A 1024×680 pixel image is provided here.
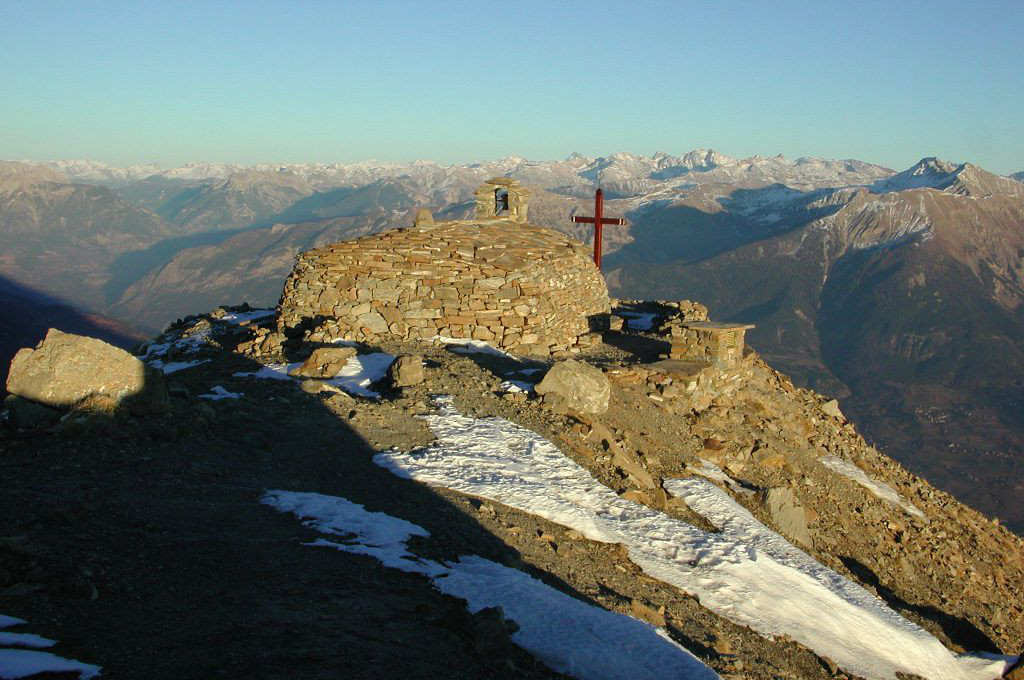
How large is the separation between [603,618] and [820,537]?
8040 millimetres

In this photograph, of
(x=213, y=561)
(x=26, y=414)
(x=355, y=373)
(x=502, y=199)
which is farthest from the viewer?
(x=502, y=199)

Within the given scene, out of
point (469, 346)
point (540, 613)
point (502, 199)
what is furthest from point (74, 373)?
point (502, 199)

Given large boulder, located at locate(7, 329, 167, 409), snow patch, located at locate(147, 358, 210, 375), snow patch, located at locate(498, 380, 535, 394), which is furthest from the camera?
snow patch, located at locate(147, 358, 210, 375)

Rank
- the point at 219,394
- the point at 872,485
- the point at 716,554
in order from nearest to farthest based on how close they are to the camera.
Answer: the point at 716,554, the point at 219,394, the point at 872,485

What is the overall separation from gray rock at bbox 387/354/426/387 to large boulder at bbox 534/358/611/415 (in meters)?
2.29

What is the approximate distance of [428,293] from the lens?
19.8 metres

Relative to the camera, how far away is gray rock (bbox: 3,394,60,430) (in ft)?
33.7

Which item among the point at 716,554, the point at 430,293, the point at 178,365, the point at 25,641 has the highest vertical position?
the point at 430,293

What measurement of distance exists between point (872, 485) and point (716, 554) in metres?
8.67

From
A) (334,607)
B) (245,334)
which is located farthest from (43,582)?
(245,334)

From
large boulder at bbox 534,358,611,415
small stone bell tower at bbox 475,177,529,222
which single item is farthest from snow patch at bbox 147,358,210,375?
small stone bell tower at bbox 475,177,529,222

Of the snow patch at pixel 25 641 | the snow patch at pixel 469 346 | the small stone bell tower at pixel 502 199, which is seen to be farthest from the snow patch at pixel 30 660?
the small stone bell tower at pixel 502 199

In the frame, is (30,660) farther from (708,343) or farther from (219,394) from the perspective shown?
(708,343)

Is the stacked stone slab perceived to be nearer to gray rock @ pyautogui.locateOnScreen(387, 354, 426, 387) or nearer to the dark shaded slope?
gray rock @ pyautogui.locateOnScreen(387, 354, 426, 387)
